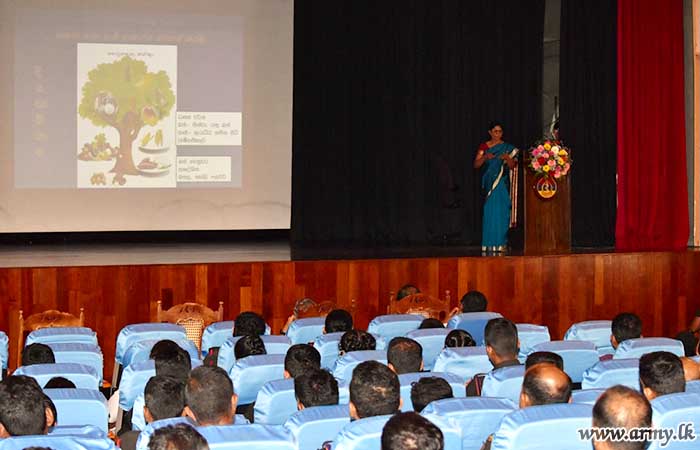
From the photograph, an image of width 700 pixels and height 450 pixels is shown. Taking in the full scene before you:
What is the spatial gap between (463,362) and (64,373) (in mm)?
1902

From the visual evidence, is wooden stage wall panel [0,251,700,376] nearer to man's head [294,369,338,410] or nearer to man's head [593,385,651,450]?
man's head [294,369,338,410]

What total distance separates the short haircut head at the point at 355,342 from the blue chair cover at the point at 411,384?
107 cm

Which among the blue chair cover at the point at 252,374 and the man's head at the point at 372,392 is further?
the blue chair cover at the point at 252,374

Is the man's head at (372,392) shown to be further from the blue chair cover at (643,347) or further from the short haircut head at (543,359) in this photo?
the blue chair cover at (643,347)

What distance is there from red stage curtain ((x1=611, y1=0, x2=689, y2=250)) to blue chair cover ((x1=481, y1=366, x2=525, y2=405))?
27.7ft

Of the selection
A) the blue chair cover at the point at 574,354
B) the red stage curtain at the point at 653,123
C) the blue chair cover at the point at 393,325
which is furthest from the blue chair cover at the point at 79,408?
the red stage curtain at the point at 653,123

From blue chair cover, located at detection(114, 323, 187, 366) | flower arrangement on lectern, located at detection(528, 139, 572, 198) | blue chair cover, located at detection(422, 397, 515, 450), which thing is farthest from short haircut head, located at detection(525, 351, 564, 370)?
flower arrangement on lectern, located at detection(528, 139, 572, 198)

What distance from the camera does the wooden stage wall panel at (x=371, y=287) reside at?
364 inches

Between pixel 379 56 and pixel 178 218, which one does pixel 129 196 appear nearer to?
pixel 178 218

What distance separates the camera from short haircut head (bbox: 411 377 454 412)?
13.6 ft

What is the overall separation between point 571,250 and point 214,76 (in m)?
4.39

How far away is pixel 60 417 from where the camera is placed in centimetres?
415

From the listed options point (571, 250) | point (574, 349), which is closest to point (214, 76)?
point (571, 250)


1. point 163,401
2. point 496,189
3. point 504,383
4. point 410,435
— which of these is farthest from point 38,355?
point 496,189
